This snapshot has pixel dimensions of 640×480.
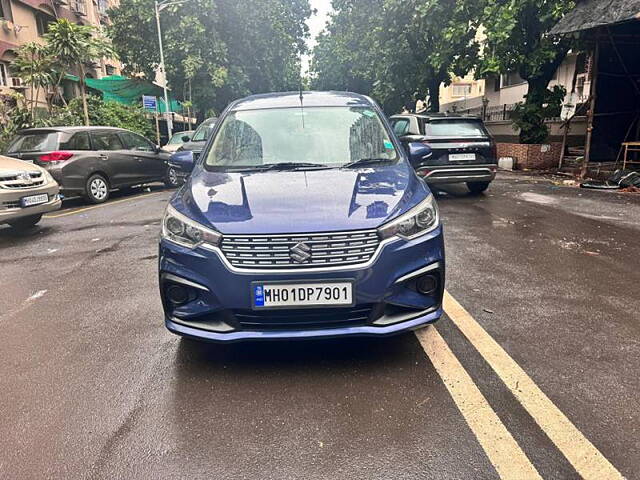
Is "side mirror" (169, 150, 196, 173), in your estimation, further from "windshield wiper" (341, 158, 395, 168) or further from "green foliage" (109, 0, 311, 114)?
"green foliage" (109, 0, 311, 114)

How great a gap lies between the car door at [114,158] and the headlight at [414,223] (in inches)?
377

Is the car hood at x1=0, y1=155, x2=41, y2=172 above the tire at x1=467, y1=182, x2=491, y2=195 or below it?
above

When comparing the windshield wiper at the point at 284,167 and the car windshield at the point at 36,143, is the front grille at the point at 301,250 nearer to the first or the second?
the windshield wiper at the point at 284,167

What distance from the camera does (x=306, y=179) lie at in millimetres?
3547

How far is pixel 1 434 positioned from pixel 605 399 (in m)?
3.19

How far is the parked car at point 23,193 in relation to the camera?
725 centimetres

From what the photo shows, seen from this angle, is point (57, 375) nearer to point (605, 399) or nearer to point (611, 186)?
point (605, 399)

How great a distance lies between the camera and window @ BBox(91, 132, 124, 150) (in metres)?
11.0

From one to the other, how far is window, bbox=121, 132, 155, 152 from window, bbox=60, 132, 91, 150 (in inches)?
49.8

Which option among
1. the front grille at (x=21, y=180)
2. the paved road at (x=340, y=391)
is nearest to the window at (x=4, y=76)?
the front grille at (x=21, y=180)

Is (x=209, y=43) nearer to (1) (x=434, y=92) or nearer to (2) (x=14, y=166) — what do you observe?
(1) (x=434, y=92)

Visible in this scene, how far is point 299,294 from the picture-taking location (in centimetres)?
281

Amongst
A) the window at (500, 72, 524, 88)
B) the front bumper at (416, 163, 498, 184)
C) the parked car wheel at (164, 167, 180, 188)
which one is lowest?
the parked car wheel at (164, 167, 180, 188)

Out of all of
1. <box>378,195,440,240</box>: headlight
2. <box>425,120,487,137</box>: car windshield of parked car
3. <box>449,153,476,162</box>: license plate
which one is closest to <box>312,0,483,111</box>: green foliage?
<box>425,120,487,137</box>: car windshield of parked car
